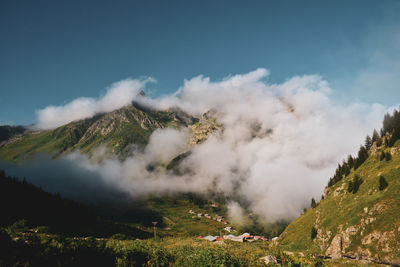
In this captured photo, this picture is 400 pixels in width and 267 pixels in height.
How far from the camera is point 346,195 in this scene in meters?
89.4

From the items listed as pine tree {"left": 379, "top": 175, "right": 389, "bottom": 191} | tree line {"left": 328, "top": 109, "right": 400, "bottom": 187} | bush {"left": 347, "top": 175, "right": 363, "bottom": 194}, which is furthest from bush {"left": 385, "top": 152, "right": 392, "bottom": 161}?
pine tree {"left": 379, "top": 175, "right": 389, "bottom": 191}

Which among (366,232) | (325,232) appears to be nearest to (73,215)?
(325,232)

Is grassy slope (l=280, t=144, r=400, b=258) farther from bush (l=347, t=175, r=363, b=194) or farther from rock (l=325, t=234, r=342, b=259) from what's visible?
rock (l=325, t=234, r=342, b=259)

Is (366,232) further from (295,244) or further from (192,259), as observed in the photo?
(192,259)

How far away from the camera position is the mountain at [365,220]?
5678 centimetres

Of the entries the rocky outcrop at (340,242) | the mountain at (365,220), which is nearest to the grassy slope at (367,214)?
the mountain at (365,220)

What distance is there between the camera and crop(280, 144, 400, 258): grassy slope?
58.0 m

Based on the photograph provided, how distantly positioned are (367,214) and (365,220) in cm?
219

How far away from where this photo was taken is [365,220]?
66750mm

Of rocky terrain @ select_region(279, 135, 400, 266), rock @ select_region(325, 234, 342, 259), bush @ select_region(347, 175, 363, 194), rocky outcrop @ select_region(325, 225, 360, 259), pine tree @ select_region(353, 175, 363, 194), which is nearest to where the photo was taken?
rocky terrain @ select_region(279, 135, 400, 266)

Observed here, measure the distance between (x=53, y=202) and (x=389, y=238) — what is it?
15922 centimetres

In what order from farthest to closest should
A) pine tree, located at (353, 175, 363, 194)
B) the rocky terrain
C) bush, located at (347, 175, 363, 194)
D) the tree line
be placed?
the tree line < bush, located at (347, 175, 363, 194) < pine tree, located at (353, 175, 363, 194) < the rocky terrain

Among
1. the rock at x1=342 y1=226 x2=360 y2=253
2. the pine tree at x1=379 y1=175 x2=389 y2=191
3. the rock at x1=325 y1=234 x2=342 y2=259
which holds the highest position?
the pine tree at x1=379 y1=175 x2=389 y2=191

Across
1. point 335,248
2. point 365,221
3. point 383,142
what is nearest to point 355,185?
point 365,221
